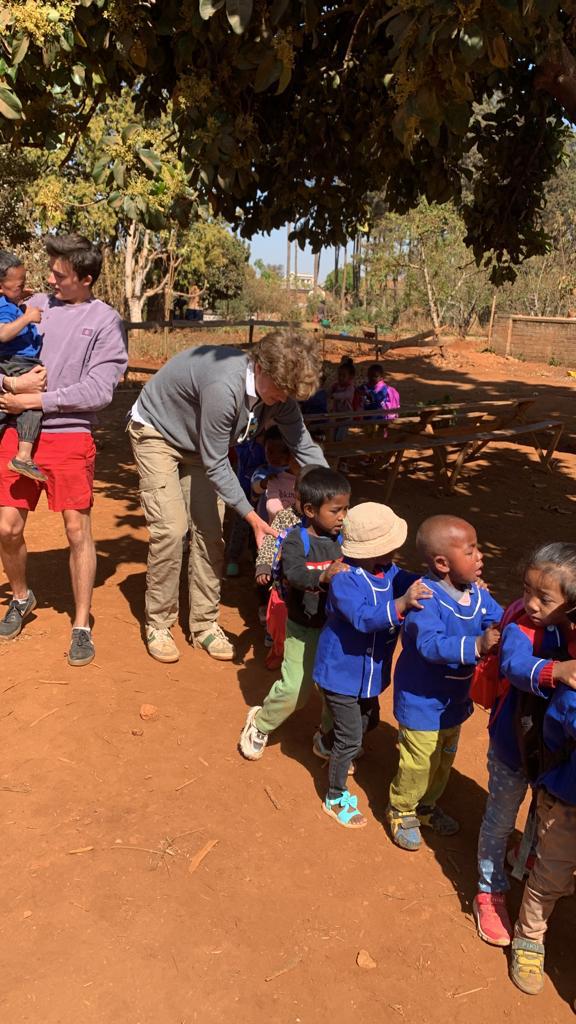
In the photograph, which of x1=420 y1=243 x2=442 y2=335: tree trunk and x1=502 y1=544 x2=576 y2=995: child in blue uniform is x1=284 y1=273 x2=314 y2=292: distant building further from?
x1=502 y1=544 x2=576 y2=995: child in blue uniform

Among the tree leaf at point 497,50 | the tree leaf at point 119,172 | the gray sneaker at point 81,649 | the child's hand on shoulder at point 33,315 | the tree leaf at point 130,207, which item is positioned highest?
the tree leaf at point 497,50

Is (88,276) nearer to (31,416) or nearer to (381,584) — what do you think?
(31,416)

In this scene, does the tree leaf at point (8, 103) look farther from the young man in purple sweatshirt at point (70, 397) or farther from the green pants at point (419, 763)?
the green pants at point (419, 763)

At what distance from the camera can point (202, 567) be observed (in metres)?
4.24

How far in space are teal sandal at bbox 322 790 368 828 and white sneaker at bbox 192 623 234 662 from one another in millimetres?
1288

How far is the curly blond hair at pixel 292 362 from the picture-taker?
11.1ft

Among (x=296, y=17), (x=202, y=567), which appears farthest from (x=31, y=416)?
(x=296, y=17)

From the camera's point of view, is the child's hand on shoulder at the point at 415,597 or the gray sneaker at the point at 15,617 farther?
the gray sneaker at the point at 15,617

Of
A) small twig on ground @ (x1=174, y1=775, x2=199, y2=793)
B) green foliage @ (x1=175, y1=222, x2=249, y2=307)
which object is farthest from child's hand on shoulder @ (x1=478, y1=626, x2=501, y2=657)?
green foliage @ (x1=175, y1=222, x2=249, y2=307)

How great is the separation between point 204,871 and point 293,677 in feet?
2.70

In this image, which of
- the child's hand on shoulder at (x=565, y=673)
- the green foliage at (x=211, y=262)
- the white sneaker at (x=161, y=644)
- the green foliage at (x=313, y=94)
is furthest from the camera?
the green foliage at (x=211, y=262)

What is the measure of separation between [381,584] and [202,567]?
1.52 m

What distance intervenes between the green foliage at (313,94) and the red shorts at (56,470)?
1620mm

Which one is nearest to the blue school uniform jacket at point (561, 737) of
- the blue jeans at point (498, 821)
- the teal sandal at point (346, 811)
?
the blue jeans at point (498, 821)
